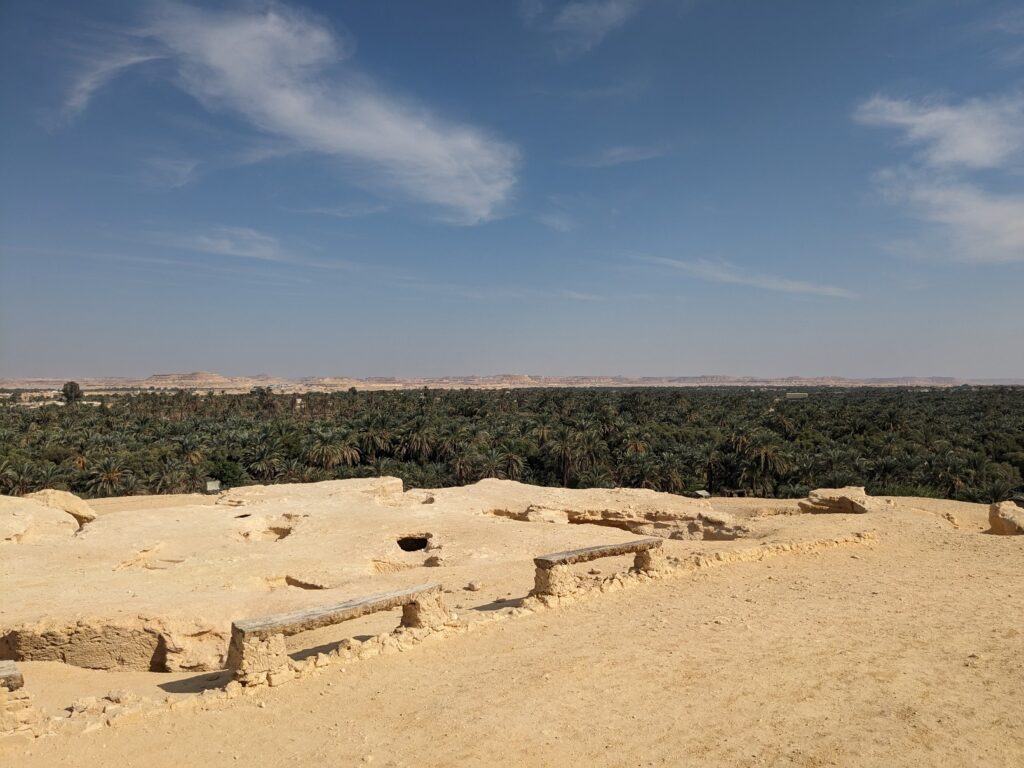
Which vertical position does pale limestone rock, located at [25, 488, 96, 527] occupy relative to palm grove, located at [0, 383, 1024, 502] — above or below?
above

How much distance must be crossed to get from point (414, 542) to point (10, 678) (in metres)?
11.6

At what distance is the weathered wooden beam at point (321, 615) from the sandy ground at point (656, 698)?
611mm

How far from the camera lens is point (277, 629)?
713 centimetres

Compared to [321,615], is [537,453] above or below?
below

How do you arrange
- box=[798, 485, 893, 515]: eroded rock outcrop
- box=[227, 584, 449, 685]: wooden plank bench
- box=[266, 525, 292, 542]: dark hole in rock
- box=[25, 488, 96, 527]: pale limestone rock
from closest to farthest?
box=[227, 584, 449, 685]: wooden plank bench
box=[266, 525, 292, 542]: dark hole in rock
box=[798, 485, 893, 515]: eroded rock outcrop
box=[25, 488, 96, 527]: pale limestone rock

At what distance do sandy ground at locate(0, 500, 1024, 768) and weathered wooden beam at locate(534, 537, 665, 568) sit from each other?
26.8 inches

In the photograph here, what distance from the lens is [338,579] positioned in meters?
13.0

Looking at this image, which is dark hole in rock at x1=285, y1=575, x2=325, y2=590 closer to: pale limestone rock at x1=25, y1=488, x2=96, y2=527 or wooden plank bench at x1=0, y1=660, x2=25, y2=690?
wooden plank bench at x1=0, y1=660, x2=25, y2=690

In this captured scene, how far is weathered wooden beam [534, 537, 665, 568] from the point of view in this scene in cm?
968

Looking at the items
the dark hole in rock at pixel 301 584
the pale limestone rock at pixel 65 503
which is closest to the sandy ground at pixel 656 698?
the dark hole in rock at pixel 301 584

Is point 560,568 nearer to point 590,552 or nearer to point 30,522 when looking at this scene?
point 590,552

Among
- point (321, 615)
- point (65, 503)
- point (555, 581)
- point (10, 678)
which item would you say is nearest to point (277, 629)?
point (321, 615)

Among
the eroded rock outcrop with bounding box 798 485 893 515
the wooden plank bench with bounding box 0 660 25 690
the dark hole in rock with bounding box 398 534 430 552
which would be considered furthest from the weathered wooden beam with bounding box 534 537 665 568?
the eroded rock outcrop with bounding box 798 485 893 515

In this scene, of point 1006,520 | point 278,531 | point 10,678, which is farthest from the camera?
point 278,531
